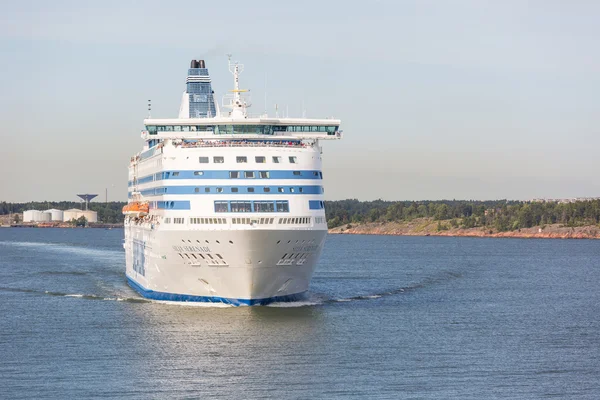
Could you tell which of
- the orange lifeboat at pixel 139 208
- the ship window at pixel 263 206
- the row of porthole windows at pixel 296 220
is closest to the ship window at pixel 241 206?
the ship window at pixel 263 206

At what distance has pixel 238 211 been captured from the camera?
4775cm

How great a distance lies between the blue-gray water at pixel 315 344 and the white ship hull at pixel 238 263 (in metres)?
1.07

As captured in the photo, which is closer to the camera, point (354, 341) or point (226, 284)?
point (354, 341)

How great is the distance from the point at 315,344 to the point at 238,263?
7597 millimetres

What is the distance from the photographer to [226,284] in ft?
159

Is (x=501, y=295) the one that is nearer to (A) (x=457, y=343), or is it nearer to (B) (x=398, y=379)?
(A) (x=457, y=343)

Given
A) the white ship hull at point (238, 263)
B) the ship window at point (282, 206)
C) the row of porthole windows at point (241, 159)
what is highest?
the row of porthole windows at point (241, 159)

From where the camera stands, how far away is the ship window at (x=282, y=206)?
48.3 meters

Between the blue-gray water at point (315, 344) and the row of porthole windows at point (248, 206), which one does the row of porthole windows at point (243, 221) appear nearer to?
the row of porthole windows at point (248, 206)

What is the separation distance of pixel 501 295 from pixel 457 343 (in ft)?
72.7

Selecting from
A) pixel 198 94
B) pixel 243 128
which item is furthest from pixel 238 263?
pixel 198 94

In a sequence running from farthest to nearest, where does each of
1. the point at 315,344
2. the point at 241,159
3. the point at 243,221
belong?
the point at 241,159 < the point at 243,221 < the point at 315,344

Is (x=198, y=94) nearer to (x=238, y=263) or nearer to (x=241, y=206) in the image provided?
(x=241, y=206)

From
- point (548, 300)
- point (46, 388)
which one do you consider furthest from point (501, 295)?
point (46, 388)
